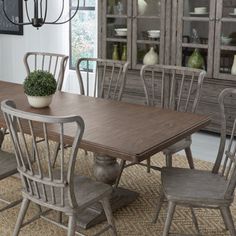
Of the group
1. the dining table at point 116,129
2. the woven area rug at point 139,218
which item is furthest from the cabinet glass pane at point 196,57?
the dining table at point 116,129

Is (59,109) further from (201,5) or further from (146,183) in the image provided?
(201,5)

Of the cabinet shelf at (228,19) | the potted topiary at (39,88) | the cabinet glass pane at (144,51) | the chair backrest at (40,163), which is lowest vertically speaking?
the chair backrest at (40,163)

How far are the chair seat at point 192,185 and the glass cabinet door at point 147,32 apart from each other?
2.24 meters

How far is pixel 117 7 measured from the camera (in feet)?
15.4

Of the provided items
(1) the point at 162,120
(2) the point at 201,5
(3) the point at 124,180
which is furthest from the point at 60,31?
(1) the point at 162,120

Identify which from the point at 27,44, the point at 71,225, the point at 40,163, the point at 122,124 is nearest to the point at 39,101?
the point at 122,124

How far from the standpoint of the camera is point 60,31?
5.79 meters

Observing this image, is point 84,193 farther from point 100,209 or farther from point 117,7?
point 117,7

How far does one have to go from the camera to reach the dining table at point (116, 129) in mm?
2061

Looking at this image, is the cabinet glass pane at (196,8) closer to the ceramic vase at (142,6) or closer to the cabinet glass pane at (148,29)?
the cabinet glass pane at (148,29)

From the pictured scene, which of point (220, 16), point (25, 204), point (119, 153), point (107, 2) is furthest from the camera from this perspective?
point (107, 2)

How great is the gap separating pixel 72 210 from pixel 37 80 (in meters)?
0.92

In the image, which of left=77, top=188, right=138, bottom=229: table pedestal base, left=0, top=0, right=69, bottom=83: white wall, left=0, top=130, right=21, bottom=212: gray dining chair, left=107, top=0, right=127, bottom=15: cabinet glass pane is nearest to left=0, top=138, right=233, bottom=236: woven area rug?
left=77, top=188, right=138, bottom=229: table pedestal base

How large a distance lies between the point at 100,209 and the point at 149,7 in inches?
98.9
